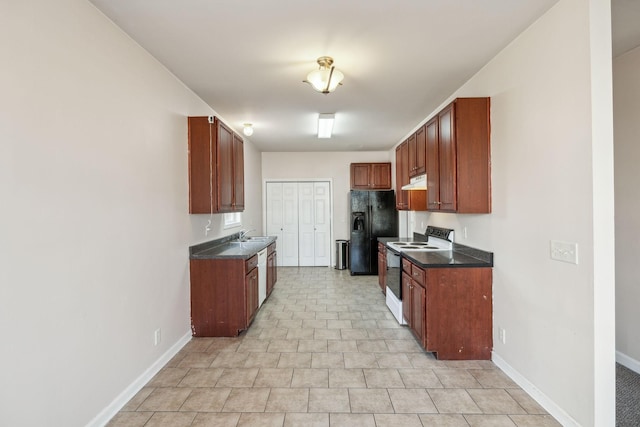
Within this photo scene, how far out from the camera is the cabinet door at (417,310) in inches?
115

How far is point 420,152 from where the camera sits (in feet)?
12.2

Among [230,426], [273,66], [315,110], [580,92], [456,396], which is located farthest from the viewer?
[315,110]

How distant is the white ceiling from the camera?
2.04 m

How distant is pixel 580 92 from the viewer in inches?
73.0

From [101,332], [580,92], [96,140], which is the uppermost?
[580,92]

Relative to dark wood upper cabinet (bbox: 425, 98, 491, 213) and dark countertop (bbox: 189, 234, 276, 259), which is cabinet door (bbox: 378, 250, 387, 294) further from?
dark wood upper cabinet (bbox: 425, 98, 491, 213)

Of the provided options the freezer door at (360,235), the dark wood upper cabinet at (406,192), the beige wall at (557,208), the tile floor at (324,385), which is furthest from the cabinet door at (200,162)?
the freezer door at (360,235)

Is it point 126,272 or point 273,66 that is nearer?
point 126,272

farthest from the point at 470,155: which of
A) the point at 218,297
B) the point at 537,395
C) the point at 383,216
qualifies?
the point at 383,216

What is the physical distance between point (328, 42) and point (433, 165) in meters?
1.66

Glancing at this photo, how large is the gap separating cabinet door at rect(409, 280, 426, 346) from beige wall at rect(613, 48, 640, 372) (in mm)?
1714

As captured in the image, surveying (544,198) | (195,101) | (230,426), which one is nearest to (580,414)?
(544,198)

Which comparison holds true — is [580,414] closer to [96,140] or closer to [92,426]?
[92,426]

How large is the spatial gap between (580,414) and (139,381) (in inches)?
120
